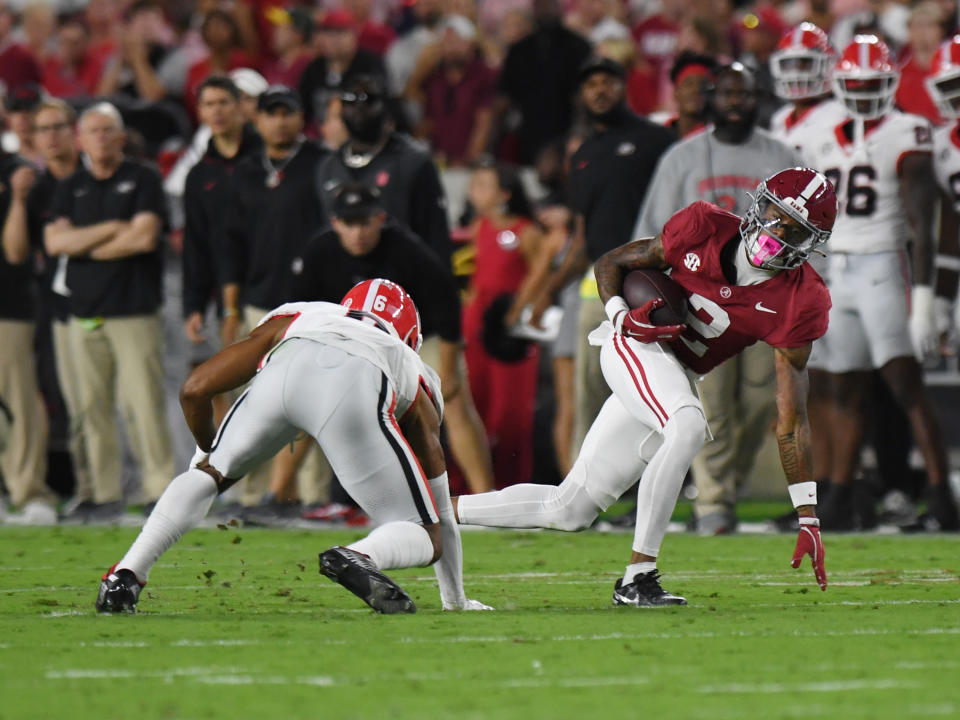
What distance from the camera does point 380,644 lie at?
492cm

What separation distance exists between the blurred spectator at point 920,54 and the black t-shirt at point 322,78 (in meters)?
3.46

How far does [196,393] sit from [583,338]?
437cm

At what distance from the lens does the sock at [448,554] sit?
582cm

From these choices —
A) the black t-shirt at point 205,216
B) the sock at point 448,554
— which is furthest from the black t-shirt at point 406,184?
the sock at point 448,554

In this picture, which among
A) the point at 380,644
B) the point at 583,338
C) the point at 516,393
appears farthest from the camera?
the point at 516,393

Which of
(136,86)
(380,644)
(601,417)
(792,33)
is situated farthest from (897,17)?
(380,644)

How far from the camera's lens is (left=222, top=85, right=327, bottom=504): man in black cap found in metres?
9.87

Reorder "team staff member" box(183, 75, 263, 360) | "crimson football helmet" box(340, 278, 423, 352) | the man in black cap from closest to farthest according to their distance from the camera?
"crimson football helmet" box(340, 278, 423, 352)
the man in black cap
"team staff member" box(183, 75, 263, 360)

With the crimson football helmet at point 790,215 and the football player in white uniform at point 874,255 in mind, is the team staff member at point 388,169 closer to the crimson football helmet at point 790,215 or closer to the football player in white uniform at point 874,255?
the football player in white uniform at point 874,255

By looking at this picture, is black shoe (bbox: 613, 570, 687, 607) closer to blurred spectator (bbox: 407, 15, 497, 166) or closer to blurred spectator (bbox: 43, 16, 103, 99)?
blurred spectator (bbox: 407, 15, 497, 166)

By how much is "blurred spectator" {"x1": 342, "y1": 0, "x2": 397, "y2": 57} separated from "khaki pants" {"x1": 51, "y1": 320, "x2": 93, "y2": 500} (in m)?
4.09

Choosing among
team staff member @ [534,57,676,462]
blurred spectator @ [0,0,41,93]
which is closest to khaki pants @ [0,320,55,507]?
team staff member @ [534,57,676,462]

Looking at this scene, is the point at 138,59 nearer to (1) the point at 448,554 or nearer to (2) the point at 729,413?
(2) the point at 729,413

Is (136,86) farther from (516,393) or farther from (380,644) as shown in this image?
(380,644)
